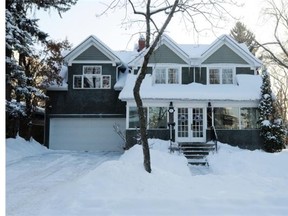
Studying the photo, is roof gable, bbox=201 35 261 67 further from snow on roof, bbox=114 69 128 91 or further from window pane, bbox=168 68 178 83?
snow on roof, bbox=114 69 128 91

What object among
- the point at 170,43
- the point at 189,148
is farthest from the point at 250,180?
the point at 170,43

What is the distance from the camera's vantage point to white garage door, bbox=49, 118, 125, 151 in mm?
18828

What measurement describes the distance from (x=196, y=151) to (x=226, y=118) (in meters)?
3.01

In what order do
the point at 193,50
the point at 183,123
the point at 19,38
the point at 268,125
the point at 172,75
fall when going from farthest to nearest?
the point at 193,50
the point at 172,75
the point at 183,123
the point at 268,125
the point at 19,38

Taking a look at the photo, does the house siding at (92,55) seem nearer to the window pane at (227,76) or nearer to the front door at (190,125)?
the front door at (190,125)

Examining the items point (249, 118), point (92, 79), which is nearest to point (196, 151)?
point (249, 118)

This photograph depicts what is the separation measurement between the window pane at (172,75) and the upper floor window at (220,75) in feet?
5.87

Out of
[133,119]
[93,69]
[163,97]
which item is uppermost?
[93,69]

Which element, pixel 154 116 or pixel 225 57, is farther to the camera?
pixel 225 57

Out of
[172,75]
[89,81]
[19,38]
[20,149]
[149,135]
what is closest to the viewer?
[19,38]

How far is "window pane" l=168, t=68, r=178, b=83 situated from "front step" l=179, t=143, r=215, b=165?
12.9 feet

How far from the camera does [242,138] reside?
55.1 ft

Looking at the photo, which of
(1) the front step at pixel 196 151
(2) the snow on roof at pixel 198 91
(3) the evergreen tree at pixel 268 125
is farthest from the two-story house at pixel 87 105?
(3) the evergreen tree at pixel 268 125

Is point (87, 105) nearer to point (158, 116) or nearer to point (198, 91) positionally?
point (158, 116)
